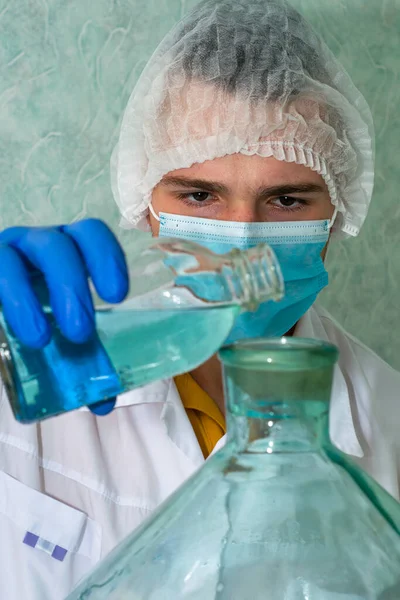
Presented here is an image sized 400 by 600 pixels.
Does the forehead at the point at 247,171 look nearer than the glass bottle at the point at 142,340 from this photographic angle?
No

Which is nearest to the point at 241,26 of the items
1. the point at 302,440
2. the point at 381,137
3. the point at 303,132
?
the point at 303,132

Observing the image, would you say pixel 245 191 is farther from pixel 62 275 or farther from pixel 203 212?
pixel 62 275

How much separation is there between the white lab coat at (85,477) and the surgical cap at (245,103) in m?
0.33

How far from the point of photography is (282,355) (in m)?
0.30

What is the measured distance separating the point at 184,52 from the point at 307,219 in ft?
0.98

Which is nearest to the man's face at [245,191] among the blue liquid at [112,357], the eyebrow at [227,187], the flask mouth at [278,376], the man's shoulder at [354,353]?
the eyebrow at [227,187]

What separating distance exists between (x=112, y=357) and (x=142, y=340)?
2 cm

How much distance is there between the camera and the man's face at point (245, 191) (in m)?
0.99

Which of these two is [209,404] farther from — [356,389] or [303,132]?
[303,132]

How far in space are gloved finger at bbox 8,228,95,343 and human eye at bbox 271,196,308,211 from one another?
0.53 meters

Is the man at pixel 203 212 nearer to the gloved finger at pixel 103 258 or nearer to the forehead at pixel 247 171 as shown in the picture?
the forehead at pixel 247 171

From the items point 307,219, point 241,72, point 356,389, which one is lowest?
point 356,389

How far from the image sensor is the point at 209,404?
1054mm

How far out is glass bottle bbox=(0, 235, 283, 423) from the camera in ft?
1.39
